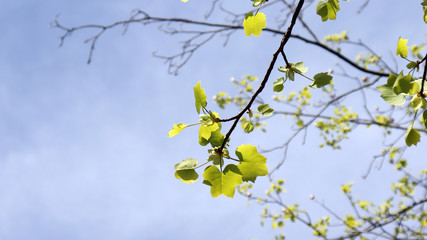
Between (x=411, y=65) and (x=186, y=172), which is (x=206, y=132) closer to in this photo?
(x=186, y=172)

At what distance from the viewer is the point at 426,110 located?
0.90 m

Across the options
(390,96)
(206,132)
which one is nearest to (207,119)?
(206,132)

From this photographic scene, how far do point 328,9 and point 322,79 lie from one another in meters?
0.25

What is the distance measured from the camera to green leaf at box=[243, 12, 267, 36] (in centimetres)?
107

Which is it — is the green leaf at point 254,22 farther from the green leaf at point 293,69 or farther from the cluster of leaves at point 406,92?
the cluster of leaves at point 406,92

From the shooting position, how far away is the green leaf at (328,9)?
109cm

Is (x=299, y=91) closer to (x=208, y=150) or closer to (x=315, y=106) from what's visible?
(x=315, y=106)

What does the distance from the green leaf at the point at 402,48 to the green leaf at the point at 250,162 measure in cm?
48

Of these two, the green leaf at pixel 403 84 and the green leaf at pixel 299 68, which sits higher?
the green leaf at pixel 299 68

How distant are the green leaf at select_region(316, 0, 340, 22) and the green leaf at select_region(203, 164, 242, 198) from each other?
57 centimetres

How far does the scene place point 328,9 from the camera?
1103 millimetres

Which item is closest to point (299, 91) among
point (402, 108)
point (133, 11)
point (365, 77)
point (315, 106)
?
point (315, 106)

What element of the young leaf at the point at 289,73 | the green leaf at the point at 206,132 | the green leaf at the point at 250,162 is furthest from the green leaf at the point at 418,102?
the green leaf at the point at 206,132

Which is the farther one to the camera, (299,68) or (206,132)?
(299,68)
